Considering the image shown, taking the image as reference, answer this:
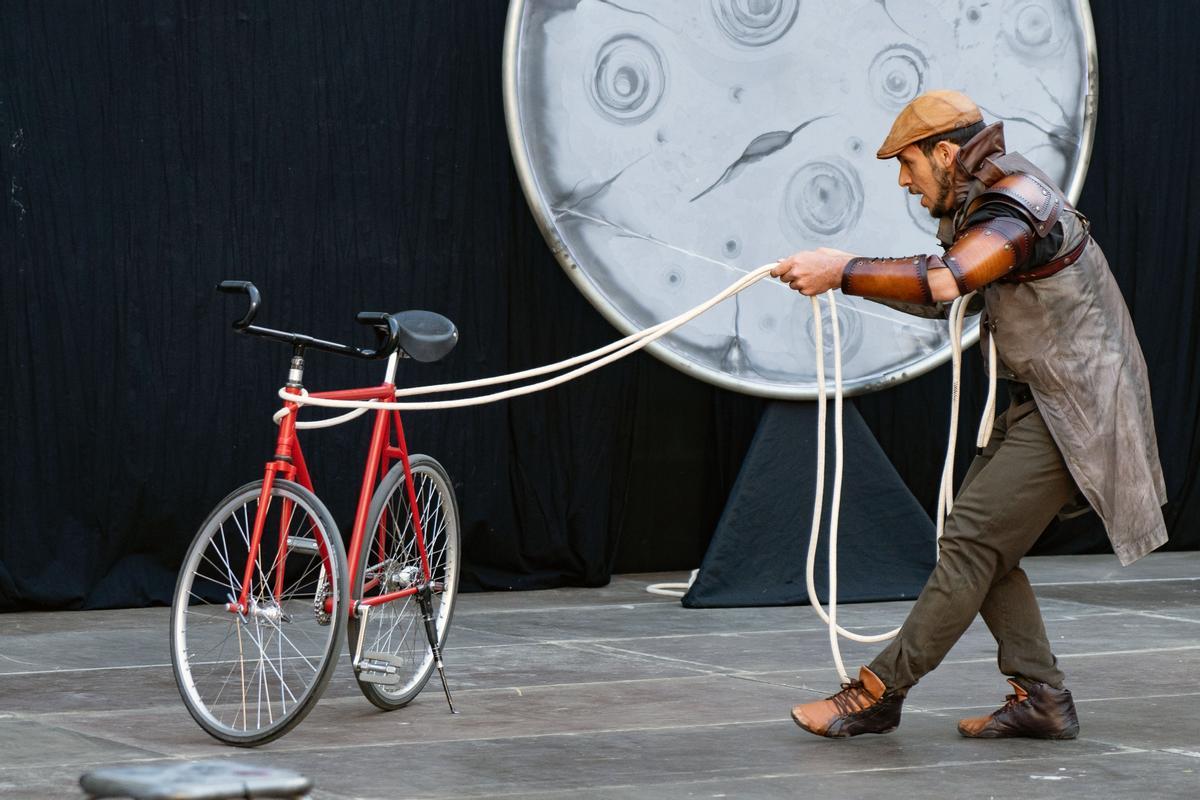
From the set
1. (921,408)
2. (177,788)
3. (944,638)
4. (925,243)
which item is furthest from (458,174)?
(177,788)

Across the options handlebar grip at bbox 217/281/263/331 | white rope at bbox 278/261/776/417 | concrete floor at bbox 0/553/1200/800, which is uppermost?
handlebar grip at bbox 217/281/263/331

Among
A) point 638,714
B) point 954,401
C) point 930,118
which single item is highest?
point 930,118

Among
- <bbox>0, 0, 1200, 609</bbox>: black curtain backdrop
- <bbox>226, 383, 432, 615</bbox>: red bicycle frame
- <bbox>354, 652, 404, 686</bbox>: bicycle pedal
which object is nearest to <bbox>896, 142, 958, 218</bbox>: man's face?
<bbox>226, 383, 432, 615</bbox>: red bicycle frame

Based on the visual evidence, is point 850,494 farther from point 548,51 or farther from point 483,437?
point 548,51

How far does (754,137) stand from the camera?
19.4 ft

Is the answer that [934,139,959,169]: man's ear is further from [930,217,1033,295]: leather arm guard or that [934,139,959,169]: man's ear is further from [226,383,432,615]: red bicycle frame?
[226,383,432,615]: red bicycle frame

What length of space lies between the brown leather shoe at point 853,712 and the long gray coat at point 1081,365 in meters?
0.58

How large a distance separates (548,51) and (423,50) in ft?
2.08

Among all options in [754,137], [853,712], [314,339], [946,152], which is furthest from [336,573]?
[754,137]

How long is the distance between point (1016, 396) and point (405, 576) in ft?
4.67

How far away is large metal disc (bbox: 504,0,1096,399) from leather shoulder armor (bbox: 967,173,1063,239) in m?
2.06

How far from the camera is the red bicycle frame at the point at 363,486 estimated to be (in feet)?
12.5

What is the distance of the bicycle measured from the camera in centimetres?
380

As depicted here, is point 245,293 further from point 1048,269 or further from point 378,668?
point 1048,269
